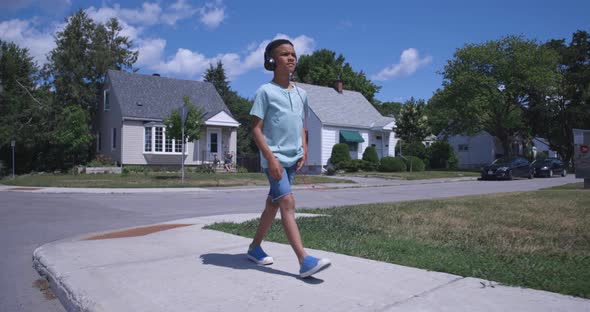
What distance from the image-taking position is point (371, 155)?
107ft

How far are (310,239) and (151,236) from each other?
7.74 ft

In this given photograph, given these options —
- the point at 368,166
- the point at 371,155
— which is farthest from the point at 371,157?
the point at 368,166

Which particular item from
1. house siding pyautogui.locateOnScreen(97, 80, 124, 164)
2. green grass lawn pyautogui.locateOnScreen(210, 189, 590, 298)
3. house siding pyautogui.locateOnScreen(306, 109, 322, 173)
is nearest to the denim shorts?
green grass lawn pyautogui.locateOnScreen(210, 189, 590, 298)

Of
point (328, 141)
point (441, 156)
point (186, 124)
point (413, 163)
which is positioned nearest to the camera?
point (186, 124)

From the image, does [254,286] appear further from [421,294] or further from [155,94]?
[155,94]

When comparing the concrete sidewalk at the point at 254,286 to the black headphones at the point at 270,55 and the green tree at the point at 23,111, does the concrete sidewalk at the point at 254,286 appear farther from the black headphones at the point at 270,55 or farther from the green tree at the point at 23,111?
the green tree at the point at 23,111

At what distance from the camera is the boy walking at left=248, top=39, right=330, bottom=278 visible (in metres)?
3.94

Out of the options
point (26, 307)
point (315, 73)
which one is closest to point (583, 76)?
point (315, 73)

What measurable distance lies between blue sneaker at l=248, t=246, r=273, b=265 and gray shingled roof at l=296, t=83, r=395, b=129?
27833 millimetres

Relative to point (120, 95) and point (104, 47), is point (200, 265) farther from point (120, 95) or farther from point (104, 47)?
point (104, 47)

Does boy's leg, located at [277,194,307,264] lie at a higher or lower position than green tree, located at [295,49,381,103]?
lower

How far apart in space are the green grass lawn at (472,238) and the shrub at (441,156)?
3227 cm

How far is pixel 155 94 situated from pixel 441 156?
24.8m

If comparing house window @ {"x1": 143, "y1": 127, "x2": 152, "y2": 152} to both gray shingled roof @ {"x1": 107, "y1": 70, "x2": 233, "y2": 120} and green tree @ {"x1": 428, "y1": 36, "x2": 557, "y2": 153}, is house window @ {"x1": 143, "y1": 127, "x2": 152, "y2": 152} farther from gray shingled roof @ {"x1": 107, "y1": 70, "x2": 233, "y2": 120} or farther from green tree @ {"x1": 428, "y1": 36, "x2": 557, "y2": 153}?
green tree @ {"x1": 428, "y1": 36, "x2": 557, "y2": 153}
